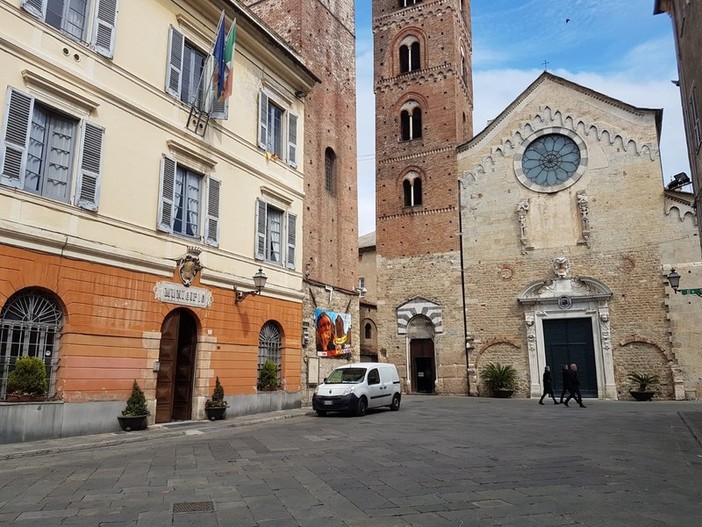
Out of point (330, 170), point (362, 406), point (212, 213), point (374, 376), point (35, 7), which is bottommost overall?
point (362, 406)

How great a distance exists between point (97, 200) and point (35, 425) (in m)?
4.35

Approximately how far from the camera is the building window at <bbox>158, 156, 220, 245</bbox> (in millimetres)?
12742

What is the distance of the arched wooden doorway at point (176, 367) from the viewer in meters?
12.7

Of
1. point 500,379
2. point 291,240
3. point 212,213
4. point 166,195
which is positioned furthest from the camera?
point 500,379

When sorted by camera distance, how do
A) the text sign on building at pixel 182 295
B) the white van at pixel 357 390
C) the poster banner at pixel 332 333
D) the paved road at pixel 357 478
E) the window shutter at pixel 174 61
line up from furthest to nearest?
1. the poster banner at pixel 332 333
2. the white van at pixel 357 390
3. the window shutter at pixel 174 61
4. the text sign on building at pixel 182 295
5. the paved road at pixel 357 478

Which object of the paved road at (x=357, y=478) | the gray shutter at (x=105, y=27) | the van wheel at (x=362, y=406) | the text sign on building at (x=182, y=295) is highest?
the gray shutter at (x=105, y=27)

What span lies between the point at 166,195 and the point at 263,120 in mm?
4940

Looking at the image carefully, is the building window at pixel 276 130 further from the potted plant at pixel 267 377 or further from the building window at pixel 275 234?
the potted plant at pixel 267 377

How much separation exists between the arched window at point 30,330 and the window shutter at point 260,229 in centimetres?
629

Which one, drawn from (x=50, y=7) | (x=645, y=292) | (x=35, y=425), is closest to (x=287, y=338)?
(x=35, y=425)

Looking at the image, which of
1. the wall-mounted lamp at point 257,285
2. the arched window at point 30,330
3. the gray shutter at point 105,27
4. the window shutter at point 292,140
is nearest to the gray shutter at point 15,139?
the arched window at point 30,330

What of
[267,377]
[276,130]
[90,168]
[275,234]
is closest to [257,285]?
[275,234]

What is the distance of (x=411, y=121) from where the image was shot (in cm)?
3064

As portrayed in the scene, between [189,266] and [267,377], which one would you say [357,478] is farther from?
[267,377]
